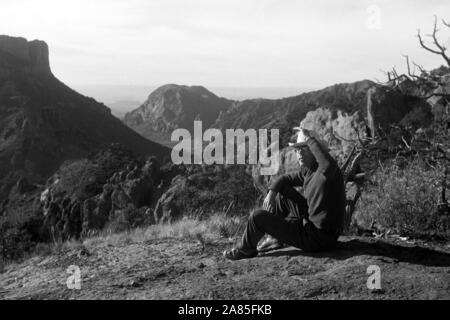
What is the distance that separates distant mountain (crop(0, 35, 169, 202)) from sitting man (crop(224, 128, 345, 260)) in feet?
177

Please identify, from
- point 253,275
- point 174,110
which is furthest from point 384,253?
point 174,110

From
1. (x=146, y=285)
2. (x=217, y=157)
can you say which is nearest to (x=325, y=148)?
(x=146, y=285)

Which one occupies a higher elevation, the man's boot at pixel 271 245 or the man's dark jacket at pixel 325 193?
the man's dark jacket at pixel 325 193

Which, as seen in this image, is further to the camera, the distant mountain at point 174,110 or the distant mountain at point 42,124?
the distant mountain at point 174,110

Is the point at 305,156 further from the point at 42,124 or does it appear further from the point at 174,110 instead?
the point at 174,110

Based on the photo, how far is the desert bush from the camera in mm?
6617

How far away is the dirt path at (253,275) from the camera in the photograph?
4621mm

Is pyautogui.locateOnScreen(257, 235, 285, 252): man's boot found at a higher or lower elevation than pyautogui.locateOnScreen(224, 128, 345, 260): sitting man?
lower

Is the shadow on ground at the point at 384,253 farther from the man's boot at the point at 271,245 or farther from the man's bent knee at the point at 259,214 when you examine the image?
the man's bent knee at the point at 259,214

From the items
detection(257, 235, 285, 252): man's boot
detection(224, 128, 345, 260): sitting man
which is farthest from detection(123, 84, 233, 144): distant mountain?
detection(224, 128, 345, 260): sitting man

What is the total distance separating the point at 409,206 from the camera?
6773 millimetres

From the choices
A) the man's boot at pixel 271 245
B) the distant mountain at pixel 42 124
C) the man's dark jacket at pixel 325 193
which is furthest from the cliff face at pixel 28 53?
the man's dark jacket at pixel 325 193

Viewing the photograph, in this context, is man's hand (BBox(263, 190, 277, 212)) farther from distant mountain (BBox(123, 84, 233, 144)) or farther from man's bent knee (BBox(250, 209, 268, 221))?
distant mountain (BBox(123, 84, 233, 144))
